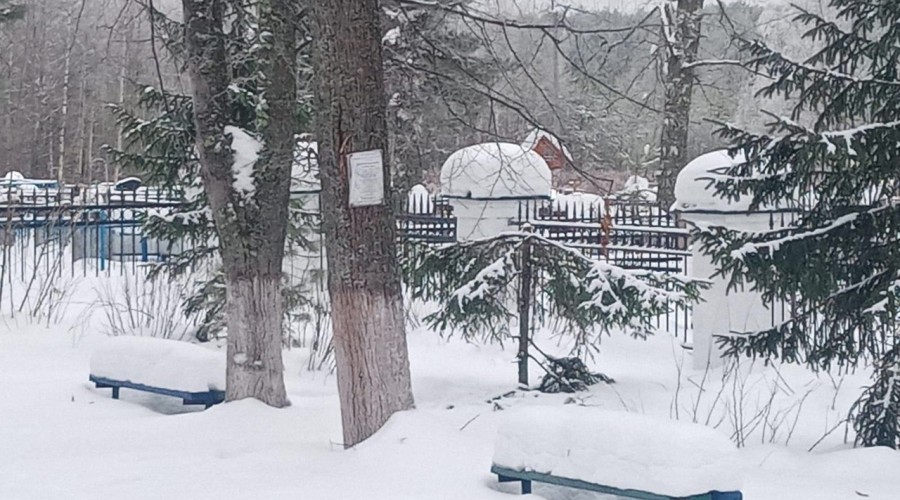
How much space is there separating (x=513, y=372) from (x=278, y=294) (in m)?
2.79

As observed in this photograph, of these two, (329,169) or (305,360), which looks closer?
(329,169)

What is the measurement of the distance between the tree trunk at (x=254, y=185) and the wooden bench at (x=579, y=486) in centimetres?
254

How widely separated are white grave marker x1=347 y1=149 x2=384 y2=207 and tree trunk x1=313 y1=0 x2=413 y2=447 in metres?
0.04

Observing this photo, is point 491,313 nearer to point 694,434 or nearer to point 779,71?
point 779,71

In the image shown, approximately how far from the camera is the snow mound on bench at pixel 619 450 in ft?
13.6

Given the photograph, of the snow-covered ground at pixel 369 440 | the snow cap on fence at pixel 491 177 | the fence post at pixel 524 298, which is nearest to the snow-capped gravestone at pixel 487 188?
the snow cap on fence at pixel 491 177

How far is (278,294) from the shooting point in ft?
22.6

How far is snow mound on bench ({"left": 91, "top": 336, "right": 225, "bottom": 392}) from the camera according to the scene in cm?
719

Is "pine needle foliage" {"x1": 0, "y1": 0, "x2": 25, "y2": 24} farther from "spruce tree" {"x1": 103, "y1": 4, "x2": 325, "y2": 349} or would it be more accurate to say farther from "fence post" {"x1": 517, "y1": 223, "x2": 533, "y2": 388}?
"fence post" {"x1": 517, "y1": 223, "x2": 533, "y2": 388}

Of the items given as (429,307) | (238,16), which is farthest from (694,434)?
(429,307)

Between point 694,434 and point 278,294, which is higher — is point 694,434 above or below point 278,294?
below

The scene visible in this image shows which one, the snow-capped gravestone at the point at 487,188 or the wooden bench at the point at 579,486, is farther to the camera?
the snow-capped gravestone at the point at 487,188

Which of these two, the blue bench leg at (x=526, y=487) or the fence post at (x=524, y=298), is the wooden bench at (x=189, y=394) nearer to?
the fence post at (x=524, y=298)

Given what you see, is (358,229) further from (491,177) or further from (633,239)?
(633,239)
